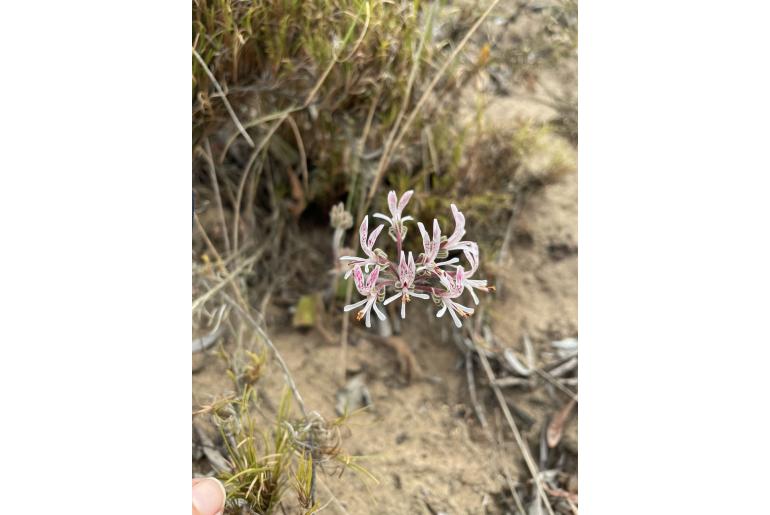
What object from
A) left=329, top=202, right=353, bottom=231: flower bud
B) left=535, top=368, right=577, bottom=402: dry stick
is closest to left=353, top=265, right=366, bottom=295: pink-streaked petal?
left=329, top=202, right=353, bottom=231: flower bud

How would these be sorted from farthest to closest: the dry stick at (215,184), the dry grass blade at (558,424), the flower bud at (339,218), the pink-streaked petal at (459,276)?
the dry grass blade at (558,424)
the dry stick at (215,184)
the flower bud at (339,218)
the pink-streaked petal at (459,276)

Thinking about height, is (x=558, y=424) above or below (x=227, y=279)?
below

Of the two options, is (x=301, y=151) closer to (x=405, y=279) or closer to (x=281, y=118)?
(x=281, y=118)

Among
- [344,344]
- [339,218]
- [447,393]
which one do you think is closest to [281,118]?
[339,218]

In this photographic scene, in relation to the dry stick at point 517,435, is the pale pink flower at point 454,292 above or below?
above

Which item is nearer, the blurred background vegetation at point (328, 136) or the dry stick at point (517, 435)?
the blurred background vegetation at point (328, 136)

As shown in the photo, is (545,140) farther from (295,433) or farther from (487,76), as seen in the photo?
(295,433)

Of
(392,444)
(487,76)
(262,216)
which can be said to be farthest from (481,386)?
(487,76)

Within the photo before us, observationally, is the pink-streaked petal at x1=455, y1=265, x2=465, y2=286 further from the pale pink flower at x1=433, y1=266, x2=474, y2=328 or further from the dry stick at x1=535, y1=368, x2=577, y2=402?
the dry stick at x1=535, y1=368, x2=577, y2=402

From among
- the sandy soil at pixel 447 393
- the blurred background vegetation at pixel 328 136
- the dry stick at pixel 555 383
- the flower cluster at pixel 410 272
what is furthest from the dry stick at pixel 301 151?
the dry stick at pixel 555 383

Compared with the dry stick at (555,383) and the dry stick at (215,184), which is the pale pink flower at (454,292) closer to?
the dry stick at (215,184)
